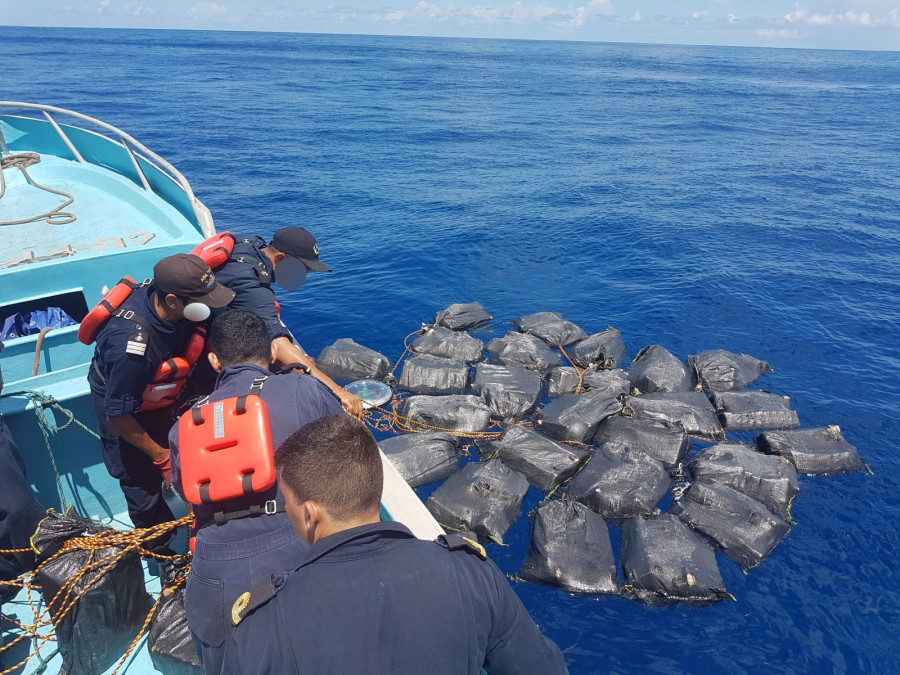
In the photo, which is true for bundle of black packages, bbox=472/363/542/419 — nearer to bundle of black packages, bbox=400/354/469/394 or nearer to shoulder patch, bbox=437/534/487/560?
bundle of black packages, bbox=400/354/469/394

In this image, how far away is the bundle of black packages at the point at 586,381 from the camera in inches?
311

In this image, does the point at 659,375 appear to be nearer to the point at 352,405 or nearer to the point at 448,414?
the point at 448,414

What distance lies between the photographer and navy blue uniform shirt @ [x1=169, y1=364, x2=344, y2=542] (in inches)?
93.2

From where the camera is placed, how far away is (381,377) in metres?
8.39

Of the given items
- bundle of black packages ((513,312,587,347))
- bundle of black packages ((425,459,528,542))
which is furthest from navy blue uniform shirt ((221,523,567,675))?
bundle of black packages ((513,312,587,347))

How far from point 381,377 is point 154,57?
66.1 meters

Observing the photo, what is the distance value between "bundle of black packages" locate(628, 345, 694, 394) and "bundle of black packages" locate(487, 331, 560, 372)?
49.3 inches

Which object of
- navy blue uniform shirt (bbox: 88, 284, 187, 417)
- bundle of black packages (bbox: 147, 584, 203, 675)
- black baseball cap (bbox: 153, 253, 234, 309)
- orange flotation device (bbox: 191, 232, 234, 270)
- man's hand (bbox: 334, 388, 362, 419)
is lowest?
bundle of black packages (bbox: 147, 584, 203, 675)

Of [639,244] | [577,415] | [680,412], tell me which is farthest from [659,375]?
[639,244]

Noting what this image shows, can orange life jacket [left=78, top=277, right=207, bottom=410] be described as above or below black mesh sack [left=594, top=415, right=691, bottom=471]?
above

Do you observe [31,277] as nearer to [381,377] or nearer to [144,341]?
[144,341]

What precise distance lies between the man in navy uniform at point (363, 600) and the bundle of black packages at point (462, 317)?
26.4 ft

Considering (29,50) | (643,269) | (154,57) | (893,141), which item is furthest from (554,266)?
(29,50)

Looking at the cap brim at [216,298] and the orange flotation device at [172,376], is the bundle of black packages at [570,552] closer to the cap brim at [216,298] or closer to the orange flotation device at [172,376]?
the orange flotation device at [172,376]
